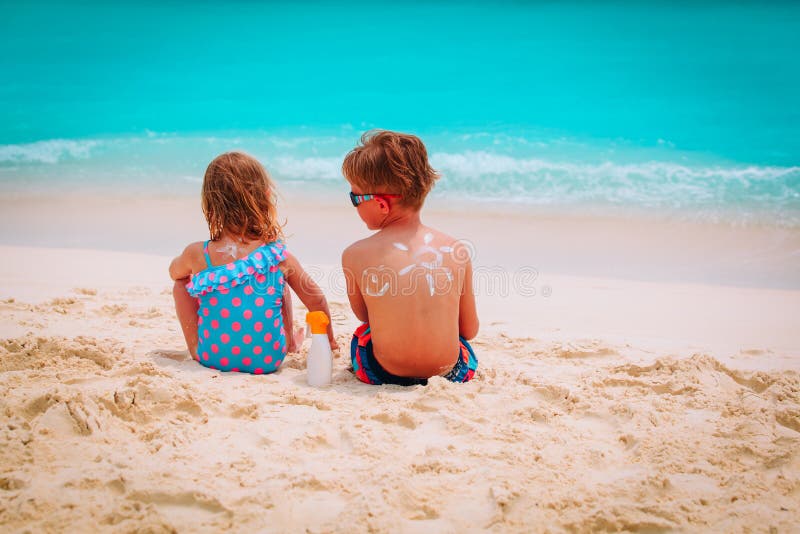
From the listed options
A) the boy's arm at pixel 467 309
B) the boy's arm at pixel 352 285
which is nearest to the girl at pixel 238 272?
the boy's arm at pixel 352 285

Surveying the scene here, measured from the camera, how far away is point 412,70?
14953 mm

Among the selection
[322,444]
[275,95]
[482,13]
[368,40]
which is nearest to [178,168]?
[275,95]

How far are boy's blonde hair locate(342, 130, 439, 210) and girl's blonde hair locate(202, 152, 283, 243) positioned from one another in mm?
496

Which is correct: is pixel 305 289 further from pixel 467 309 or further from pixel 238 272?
pixel 467 309

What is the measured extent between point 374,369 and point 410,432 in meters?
0.58

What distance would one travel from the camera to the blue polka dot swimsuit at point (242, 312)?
2785 millimetres

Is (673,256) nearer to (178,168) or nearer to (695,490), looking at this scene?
(695,490)

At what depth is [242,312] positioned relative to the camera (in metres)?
2.81

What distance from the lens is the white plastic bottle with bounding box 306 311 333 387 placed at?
2.74m

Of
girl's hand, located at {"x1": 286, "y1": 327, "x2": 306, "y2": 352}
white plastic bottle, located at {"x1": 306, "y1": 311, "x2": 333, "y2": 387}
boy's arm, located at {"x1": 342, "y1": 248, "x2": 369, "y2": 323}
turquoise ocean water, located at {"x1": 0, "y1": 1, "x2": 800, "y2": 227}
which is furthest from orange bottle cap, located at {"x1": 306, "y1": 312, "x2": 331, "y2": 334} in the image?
turquoise ocean water, located at {"x1": 0, "y1": 1, "x2": 800, "y2": 227}

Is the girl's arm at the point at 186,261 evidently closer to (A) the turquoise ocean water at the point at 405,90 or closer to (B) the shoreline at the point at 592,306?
(B) the shoreline at the point at 592,306

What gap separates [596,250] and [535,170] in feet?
14.7

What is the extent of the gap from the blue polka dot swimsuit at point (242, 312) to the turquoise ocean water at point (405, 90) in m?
7.99

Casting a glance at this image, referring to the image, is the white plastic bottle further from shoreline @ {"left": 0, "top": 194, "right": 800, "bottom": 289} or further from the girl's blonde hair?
shoreline @ {"left": 0, "top": 194, "right": 800, "bottom": 289}
